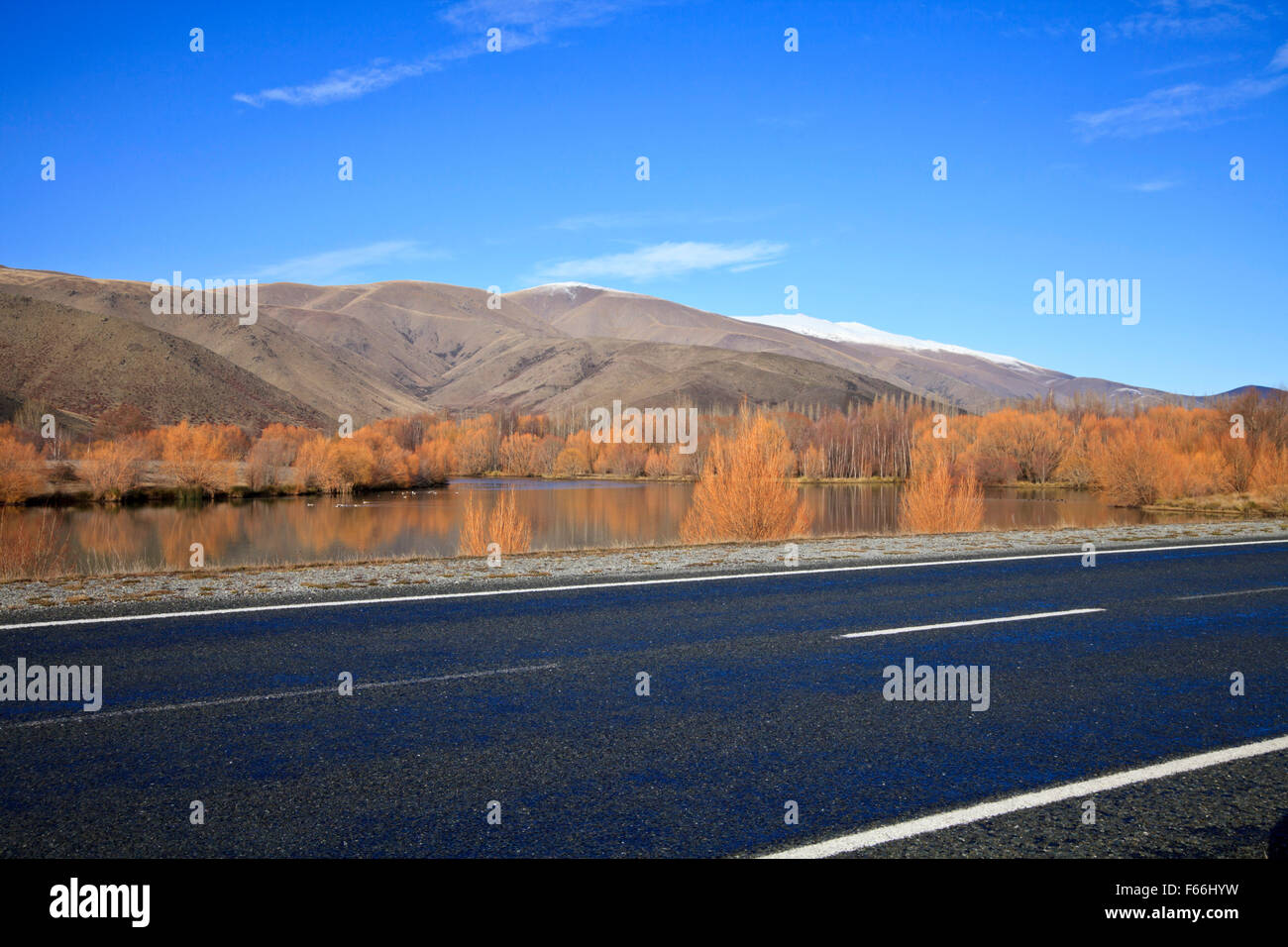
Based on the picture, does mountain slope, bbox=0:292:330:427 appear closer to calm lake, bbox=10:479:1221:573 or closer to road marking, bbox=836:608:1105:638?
calm lake, bbox=10:479:1221:573

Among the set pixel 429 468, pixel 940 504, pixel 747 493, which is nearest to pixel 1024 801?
pixel 747 493

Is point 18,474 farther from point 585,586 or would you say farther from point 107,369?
point 107,369

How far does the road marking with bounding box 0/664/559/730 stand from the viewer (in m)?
5.41

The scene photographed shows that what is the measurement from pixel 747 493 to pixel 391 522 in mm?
25619

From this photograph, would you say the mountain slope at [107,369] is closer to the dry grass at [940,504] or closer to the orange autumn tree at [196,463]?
the orange autumn tree at [196,463]

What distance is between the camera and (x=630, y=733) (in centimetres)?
520

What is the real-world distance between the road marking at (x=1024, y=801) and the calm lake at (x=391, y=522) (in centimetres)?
1578

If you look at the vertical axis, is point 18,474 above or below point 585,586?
above

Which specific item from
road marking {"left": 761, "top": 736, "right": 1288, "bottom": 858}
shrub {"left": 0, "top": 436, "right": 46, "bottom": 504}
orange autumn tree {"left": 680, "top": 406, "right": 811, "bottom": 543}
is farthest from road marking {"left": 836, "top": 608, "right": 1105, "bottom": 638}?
shrub {"left": 0, "top": 436, "right": 46, "bottom": 504}

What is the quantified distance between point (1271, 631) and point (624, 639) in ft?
20.0

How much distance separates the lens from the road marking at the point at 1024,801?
3699 mm

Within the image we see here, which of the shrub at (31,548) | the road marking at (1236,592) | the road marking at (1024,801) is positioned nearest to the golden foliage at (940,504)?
the road marking at (1236,592)
